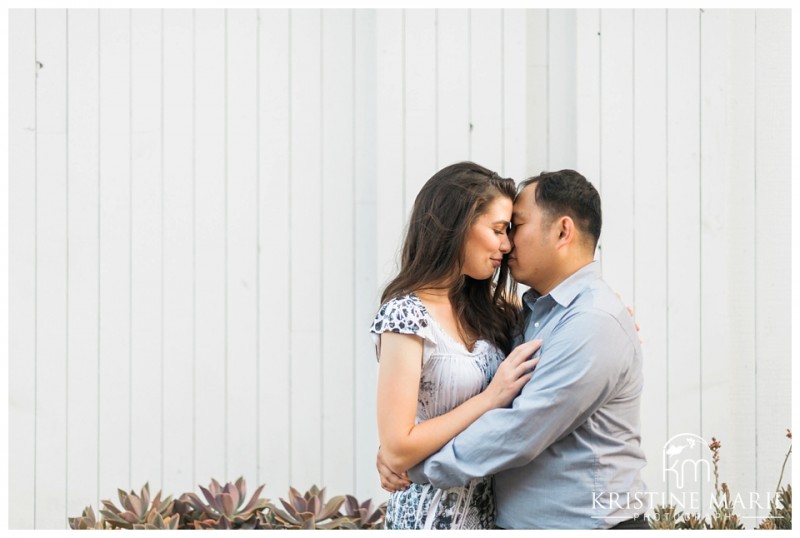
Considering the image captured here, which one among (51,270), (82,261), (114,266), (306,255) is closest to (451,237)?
(306,255)

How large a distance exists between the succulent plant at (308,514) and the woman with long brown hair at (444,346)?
1.48ft

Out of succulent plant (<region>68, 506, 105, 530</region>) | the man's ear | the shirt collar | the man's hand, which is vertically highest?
the man's ear

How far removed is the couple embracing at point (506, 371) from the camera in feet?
6.58

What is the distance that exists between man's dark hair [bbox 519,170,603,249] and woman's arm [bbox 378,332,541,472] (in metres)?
0.38

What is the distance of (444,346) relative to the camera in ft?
7.16

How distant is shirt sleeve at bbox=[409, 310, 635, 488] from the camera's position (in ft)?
6.46

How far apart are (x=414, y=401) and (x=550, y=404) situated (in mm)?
360

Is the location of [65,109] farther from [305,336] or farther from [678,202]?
[678,202]

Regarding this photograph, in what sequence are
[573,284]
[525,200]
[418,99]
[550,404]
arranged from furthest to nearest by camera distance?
[418,99], [525,200], [573,284], [550,404]

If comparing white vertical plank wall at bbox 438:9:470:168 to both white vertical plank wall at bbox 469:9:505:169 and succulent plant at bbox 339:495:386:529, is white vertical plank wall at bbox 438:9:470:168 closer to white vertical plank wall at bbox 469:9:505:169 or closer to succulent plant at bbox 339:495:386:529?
white vertical plank wall at bbox 469:9:505:169

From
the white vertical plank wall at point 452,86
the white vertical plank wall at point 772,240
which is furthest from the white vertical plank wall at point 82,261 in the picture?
the white vertical plank wall at point 772,240

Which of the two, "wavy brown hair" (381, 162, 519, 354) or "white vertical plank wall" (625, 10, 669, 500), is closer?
"wavy brown hair" (381, 162, 519, 354)

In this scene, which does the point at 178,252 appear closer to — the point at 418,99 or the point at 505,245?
the point at 418,99

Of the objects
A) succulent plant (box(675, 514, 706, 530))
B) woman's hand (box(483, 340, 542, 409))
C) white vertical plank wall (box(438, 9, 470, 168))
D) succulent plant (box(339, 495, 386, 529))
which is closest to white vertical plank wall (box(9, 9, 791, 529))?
white vertical plank wall (box(438, 9, 470, 168))
